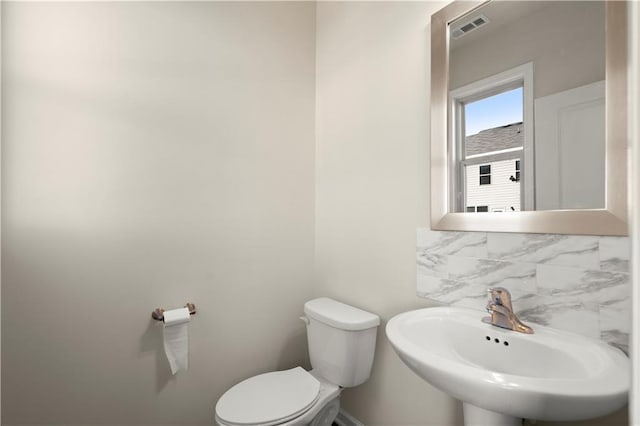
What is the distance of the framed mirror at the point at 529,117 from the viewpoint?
869 mm

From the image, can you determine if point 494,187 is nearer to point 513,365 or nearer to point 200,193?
point 513,365

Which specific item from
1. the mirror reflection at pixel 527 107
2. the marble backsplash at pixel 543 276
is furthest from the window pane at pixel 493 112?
the marble backsplash at pixel 543 276

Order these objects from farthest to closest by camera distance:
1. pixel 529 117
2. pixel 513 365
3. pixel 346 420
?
pixel 346 420
pixel 529 117
pixel 513 365

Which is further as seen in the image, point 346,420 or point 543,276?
point 346,420

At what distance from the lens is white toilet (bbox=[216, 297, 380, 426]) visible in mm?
1214

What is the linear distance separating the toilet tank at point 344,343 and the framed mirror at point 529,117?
0.56 m

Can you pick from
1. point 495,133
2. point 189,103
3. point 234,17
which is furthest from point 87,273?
point 495,133

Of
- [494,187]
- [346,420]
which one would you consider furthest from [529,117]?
[346,420]

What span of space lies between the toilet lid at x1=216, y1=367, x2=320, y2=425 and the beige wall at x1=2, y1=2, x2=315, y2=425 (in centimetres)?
26

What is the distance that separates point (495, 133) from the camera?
3.67ft

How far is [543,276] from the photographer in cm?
96

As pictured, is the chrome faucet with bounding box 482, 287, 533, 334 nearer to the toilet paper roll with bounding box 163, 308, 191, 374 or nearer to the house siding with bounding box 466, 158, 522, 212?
the house siding with bounding box 466, 158, 522, 212

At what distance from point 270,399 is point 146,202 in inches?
39.1

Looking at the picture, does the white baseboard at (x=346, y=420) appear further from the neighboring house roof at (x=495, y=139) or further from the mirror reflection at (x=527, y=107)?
the neighboring house roof at (x=495, y=139)
